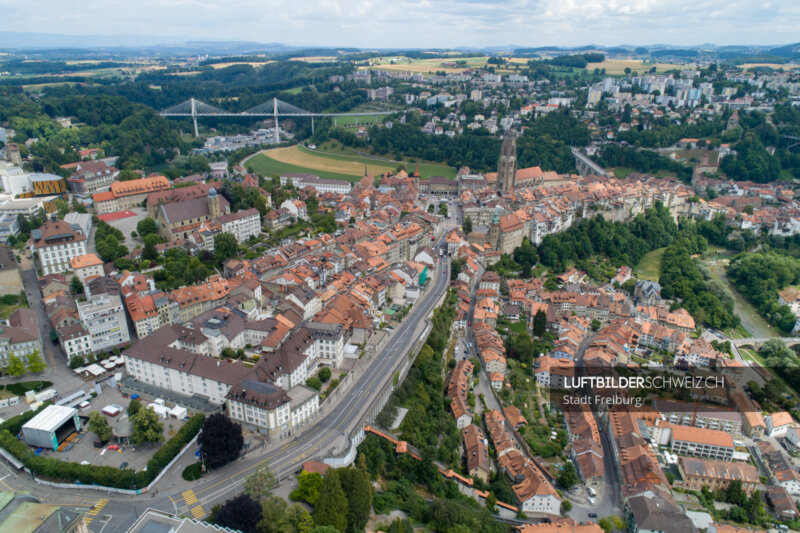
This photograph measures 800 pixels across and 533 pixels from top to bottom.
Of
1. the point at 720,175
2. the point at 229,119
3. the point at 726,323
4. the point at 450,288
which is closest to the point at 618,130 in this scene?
the point at 720,175

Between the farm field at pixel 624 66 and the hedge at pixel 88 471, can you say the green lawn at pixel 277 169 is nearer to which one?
the hedge at pixel 88 471

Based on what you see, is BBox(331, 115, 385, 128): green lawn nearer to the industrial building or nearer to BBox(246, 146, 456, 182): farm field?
BBox(246, 146, 456, 182): farm field

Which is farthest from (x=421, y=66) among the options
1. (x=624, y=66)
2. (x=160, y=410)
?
(x=160, y=410)

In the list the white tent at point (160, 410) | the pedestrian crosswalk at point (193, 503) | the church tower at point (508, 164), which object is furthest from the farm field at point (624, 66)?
the pedestrian crosswalk at point (193, 503)

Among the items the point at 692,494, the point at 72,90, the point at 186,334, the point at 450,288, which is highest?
the point at 72,90

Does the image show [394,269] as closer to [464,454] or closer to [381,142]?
[464,454]

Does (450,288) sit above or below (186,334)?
below
